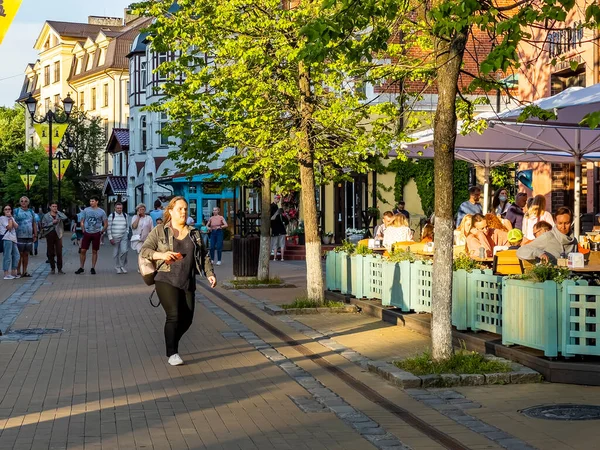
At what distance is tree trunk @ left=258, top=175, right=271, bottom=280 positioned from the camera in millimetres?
21906

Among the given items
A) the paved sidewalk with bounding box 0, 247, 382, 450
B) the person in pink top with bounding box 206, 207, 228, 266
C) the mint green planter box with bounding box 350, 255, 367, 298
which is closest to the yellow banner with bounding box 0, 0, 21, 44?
the paved sidewalk with bounding box 0, 247, 382, 450

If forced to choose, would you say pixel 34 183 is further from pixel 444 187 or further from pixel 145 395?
pixel 145 395

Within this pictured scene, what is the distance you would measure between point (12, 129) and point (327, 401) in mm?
105023

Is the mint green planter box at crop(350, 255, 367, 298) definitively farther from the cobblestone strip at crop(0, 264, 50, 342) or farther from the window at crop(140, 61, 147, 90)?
the window at crop(140, 61, 147, 90)

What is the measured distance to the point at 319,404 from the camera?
8.75m

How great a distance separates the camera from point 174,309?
11273 mm

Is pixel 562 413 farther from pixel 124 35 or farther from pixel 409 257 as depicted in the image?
pixel 124 35

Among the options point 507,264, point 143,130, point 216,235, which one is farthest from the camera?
point 143,130

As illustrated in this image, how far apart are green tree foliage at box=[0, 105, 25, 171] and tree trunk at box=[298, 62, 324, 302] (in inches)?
3502

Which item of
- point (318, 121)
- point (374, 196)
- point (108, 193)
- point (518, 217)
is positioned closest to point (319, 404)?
point (318, 121)

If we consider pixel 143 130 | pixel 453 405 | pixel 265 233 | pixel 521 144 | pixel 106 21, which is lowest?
pixel 453 405

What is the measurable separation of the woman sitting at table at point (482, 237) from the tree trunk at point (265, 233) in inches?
253

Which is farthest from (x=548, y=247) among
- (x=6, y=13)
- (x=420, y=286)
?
(x=6, y=13)

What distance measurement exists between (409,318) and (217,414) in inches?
238
